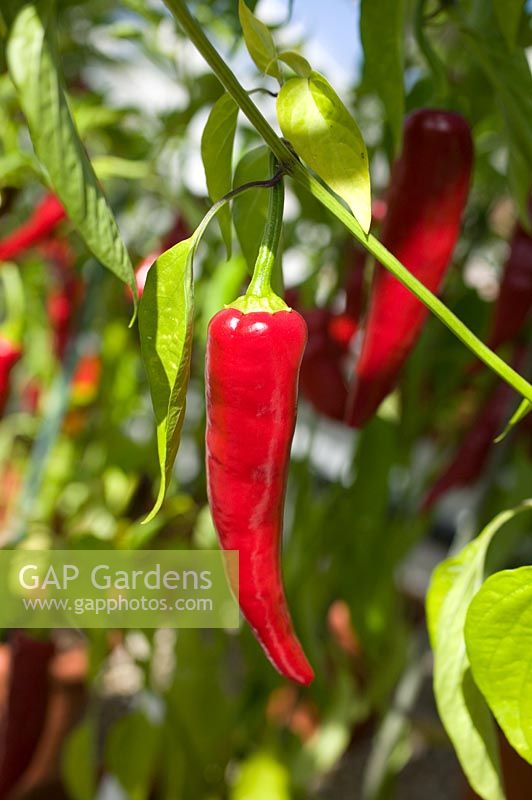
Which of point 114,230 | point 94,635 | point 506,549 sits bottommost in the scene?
point 94,635

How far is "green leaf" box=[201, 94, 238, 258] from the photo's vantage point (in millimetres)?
343

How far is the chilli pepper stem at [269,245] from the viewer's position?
1.03 feet

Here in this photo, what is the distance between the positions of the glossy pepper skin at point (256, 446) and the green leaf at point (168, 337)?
0.8 inches

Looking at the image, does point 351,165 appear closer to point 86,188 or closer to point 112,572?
point 86,188

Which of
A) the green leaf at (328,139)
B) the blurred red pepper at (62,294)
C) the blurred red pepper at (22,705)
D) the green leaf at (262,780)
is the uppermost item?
the green leaf at (328,139)

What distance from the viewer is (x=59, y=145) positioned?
0.30m

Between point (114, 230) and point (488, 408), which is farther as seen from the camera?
point (488, 408)

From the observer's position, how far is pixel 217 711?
0.86 m

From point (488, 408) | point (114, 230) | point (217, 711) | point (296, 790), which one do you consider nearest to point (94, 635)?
point (217, 711)

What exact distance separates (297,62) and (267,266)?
0.07 metres

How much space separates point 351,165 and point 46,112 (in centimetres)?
11

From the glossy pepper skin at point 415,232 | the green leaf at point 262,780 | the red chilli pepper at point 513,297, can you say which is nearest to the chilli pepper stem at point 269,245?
the glossy pepper skin at point 415,232

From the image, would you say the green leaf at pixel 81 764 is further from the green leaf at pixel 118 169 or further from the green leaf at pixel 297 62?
the green leaf at pixel 297 62

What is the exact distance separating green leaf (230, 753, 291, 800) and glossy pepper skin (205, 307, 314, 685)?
516mm
